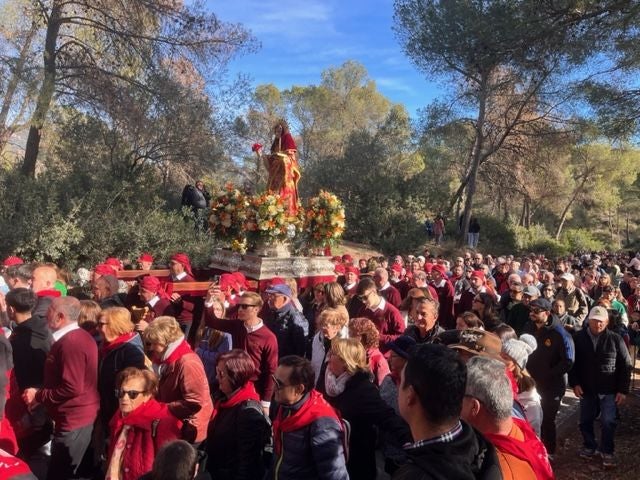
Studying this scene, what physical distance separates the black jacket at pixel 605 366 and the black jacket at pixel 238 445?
144 inches

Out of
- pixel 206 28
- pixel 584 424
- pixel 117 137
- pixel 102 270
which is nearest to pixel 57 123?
pixel 117 137

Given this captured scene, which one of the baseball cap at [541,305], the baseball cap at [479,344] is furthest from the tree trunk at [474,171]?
the baseball cap at [479,344]

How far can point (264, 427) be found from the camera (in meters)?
2.98

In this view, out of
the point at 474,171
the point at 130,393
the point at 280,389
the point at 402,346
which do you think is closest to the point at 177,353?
the point at 130,393

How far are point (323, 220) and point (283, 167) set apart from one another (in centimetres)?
122

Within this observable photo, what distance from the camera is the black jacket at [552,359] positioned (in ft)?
15.9

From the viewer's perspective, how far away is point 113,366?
371cm

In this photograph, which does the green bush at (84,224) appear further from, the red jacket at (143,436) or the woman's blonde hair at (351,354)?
the woman's blonde hair at (351,354)

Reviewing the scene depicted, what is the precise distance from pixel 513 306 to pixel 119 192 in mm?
8424

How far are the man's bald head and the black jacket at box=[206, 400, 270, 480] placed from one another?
2540mm

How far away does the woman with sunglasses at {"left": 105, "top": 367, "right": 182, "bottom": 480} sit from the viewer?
2865 millimetres

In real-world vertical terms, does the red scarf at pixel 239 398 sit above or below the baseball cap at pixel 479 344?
below

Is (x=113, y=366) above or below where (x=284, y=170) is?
below

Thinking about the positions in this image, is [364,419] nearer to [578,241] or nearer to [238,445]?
[238,445]
